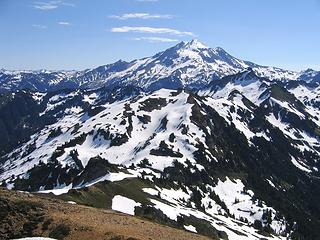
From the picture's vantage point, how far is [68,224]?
2290 inches

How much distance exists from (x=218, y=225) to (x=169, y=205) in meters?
17.0

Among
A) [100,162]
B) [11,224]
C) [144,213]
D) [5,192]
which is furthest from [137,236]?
[100,162]

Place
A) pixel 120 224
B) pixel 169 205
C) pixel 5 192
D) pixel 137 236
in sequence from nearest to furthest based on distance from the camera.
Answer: pixel 137 236 < pixel 120 224 < pixel 5 192 < pixel 169 205

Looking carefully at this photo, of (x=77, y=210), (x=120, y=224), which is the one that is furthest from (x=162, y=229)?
(x=77, y=210)

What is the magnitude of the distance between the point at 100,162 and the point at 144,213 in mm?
63649

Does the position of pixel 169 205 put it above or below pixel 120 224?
below

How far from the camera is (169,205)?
513 feet

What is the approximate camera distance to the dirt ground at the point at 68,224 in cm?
5654

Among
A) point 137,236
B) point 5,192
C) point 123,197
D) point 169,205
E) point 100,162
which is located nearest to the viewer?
point 137,236

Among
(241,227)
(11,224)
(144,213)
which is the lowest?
(241,227)

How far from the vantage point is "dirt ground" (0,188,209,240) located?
56.5m

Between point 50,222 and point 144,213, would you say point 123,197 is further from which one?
point 50,222

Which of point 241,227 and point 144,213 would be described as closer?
point 144,213

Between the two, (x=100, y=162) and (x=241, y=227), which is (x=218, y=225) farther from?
(x=100, y=162)
